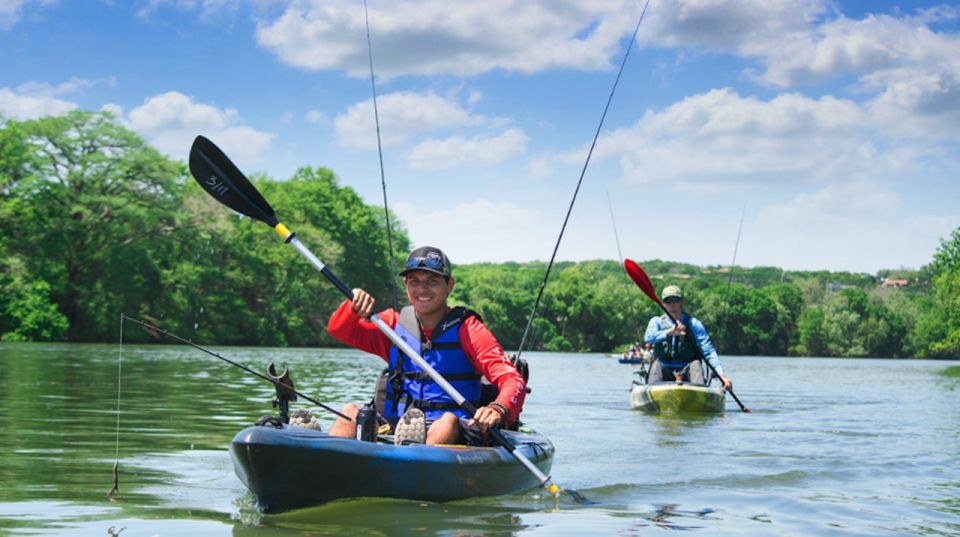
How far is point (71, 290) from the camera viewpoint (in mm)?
46031

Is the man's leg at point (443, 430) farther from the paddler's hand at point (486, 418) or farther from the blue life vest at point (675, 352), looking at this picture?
the blue life vest at point (675, 352)

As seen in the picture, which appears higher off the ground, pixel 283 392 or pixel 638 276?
pixel 638 276

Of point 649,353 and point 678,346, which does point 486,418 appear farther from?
→ point 649,353

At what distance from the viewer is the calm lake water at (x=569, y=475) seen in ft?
18.0

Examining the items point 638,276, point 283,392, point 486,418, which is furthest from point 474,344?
point 638,276

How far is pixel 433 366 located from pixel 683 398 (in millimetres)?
7942

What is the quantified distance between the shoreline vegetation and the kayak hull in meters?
17.8

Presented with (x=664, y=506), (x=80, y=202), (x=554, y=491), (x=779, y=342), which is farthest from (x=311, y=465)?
(x=779, y=342)

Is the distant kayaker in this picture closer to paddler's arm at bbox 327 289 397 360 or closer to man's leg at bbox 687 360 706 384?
man's leg at bbox 687 360 706 384

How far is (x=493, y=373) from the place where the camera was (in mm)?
6164

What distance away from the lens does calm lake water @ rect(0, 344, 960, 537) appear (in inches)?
216

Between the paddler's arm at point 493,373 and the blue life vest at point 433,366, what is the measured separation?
0.06 meters

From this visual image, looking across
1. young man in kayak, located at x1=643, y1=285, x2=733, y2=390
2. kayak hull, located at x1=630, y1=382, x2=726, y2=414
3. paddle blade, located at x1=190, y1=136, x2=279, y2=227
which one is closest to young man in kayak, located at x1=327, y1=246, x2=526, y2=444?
paddle blade, located at x1=190, y1=136, x2=279, y2=227

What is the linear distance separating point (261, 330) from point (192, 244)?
7.64 meters
